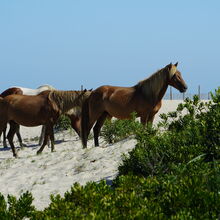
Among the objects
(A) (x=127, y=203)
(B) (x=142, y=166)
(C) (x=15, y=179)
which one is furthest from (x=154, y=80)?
(A) (x=127, y=203)

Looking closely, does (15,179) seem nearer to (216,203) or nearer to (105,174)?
(105,174)

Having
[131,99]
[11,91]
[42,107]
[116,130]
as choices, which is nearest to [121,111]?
[131,99]

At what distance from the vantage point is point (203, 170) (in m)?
5.44

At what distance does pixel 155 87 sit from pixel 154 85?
2.1 inches

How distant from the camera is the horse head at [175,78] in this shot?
12438 millimetres

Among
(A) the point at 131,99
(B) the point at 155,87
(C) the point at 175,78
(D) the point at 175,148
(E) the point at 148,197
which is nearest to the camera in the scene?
(E) the point at 148,197

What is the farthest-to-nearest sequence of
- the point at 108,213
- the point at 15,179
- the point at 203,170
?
the point at 15,179
the point at 203,170
the point at 108,213

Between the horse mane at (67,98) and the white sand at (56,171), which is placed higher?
the horse mane at (67,98)

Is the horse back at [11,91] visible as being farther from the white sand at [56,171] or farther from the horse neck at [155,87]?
the white sand at [56,171]

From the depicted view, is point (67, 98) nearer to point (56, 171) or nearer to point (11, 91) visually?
point (56, 171)

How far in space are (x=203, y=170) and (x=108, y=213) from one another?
68.3 inches

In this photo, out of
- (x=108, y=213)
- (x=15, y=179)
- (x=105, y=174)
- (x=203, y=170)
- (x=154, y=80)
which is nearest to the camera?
(x=108, y=213)

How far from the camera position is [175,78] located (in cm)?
1264

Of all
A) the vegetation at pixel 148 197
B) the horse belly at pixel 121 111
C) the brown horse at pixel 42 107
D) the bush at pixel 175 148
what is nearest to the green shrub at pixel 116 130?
the horse belly at pixel 121 111
